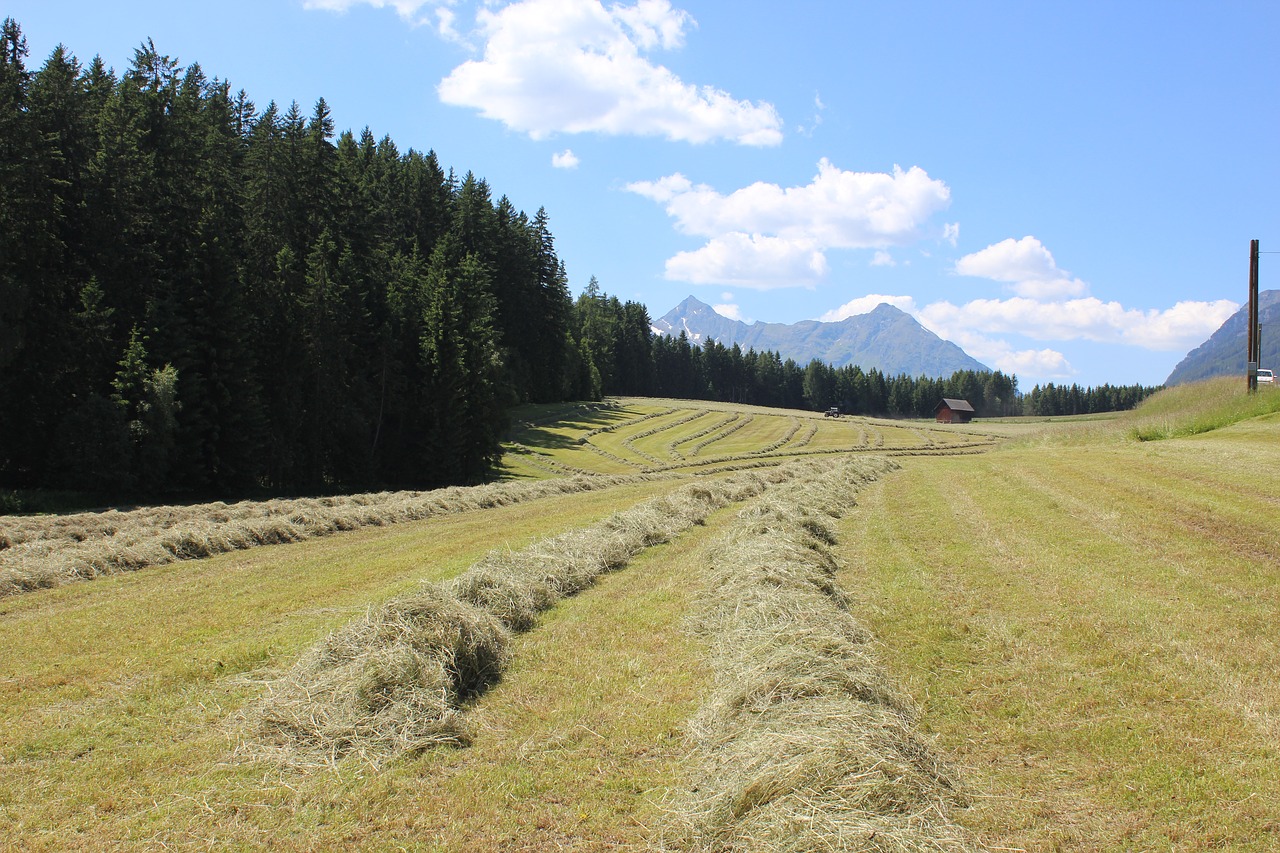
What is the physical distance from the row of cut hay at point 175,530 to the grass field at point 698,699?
1.68 feet

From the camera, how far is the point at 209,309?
30.6m

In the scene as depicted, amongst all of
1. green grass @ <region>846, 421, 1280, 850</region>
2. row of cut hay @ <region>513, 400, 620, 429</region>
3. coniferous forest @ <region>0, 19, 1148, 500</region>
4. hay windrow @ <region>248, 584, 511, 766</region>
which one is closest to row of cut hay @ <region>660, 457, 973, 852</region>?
green grass @ <region>846, 421, 1280, 850</region>

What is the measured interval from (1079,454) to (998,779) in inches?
936

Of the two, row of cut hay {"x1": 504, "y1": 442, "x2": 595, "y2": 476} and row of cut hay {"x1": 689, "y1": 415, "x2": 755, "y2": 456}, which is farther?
row of cut hay {"x1": 689, "y1": 415, "x2": 755, "y2": 456}

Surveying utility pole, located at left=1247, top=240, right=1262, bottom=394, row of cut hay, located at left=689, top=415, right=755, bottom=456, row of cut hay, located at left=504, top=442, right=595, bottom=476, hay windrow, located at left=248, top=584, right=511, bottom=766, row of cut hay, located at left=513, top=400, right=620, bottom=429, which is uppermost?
utility pole, located at left=1247, top=240, right=1262, bottom=394

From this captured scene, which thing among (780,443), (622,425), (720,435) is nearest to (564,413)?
(622,425)

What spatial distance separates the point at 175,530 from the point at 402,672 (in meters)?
11.5

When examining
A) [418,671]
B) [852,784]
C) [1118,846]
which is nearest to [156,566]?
[418,671]

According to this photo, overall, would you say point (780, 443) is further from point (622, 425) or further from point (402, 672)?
point (402, 672)

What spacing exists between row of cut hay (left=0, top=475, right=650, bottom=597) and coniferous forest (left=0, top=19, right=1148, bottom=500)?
37.4ft

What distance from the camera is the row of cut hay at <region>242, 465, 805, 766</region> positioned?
18.6ft

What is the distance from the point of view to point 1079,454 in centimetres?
2481

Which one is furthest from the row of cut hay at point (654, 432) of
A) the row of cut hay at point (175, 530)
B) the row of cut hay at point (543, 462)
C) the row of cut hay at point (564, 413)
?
the row of cut hay at point (175, 530)

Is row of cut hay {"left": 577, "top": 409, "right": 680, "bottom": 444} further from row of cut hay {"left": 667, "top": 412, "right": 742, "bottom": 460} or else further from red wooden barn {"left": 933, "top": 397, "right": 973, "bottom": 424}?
red wooden barn {"left": 933, "top": 397, "right": 973, "bottom": 424}
